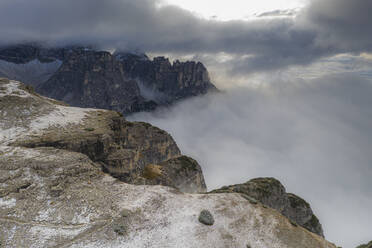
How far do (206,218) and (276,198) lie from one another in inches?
1756

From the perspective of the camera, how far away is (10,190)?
24.5m

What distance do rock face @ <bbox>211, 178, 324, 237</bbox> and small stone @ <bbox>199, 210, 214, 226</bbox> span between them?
2135 centimetres

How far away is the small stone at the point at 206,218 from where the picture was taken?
1015 inches

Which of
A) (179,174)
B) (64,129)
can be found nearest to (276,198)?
(179,174)

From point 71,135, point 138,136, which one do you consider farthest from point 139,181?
point 138,136

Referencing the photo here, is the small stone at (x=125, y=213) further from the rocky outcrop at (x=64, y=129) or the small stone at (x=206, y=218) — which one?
the rocky outcrop at (x=64, y=129)

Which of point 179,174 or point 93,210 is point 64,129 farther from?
point 179,174

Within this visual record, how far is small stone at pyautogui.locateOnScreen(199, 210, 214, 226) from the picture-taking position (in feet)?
84.6

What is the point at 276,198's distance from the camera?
201 ft

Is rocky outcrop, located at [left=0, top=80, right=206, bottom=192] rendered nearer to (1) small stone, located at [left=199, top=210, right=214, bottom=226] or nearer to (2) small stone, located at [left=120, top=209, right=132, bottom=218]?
(2) small stone, located at [left=120, top=209, right=132, bottom=218]

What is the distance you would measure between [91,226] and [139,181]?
29.5m

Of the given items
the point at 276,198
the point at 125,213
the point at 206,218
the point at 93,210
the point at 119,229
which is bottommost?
the point at 276,198

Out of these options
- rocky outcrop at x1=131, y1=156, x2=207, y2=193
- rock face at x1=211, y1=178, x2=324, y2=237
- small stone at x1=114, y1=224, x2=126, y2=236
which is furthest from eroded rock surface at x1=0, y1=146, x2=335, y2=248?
rocky outcrop at x1=131, y1=156, x2=207, y2=193

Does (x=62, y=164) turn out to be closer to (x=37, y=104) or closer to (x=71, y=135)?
(x=71, y=135)
